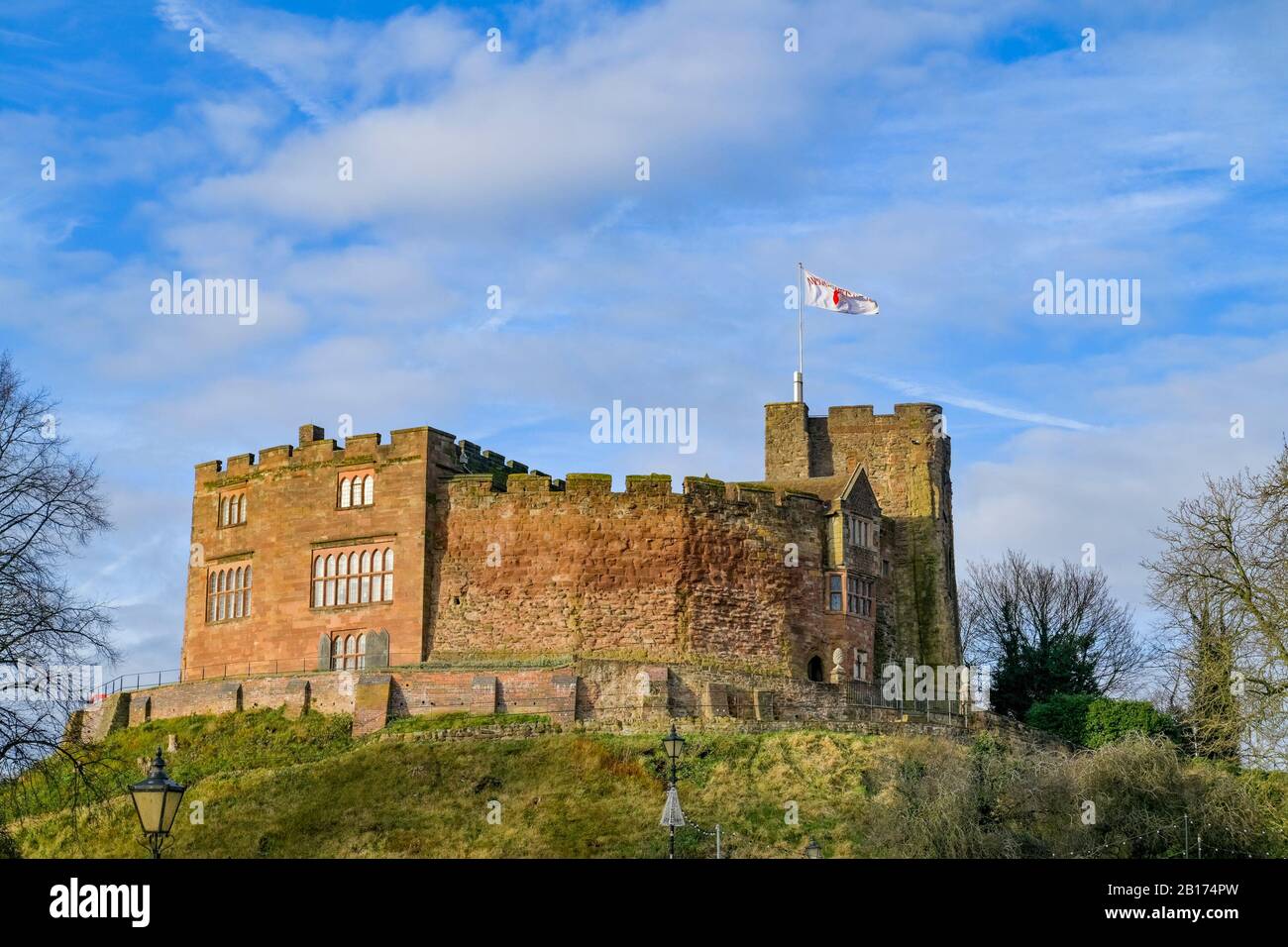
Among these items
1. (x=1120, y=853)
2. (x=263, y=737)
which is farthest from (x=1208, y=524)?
(x=263, y=737)

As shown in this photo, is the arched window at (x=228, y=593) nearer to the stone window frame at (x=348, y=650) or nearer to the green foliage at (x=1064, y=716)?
the stone window frame at (x=348, y=650)

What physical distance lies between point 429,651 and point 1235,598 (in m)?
29.1

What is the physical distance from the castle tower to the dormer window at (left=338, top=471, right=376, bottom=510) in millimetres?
16714

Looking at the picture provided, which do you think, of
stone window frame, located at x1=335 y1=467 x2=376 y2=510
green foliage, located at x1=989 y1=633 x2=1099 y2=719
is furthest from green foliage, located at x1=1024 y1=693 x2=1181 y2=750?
stone window frame, located at x1=335 y1=467 x2=376 y2=510

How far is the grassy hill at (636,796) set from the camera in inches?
1532

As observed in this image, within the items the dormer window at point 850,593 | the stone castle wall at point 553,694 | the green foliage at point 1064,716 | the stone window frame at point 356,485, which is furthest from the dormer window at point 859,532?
the stone window frame at point 356,485

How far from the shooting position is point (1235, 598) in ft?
124

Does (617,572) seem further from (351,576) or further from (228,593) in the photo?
(228,593)

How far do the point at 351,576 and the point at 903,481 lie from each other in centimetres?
2240

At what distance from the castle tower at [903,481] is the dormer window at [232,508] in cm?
2095

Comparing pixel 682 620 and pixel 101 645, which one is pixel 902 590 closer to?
pixel 682 620

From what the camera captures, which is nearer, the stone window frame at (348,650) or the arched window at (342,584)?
the stone window frame at (348,650)

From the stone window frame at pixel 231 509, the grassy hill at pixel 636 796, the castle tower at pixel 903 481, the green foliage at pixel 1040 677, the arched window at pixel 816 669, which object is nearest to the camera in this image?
the grassy hill at pixel 636 796

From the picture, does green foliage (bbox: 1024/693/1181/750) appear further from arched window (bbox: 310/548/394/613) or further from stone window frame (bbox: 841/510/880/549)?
arched window (bbox: 310/548/394/613)
